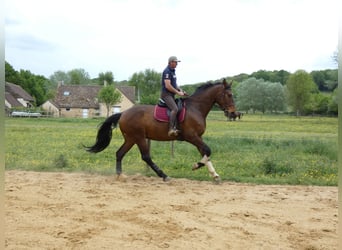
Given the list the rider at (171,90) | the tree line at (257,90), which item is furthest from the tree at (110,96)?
the rider at (171,90)

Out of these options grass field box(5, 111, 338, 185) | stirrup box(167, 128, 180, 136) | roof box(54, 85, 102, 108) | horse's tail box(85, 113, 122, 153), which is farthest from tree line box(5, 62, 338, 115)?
stirrup box(167, 128, 180, 136)

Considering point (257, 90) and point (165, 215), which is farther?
point (257, 90)

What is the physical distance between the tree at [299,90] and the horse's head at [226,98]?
53368mm

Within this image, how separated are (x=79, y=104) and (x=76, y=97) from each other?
150 centimetres

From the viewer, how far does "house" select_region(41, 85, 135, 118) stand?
2047 inches

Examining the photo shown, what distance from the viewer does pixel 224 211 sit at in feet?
17.3

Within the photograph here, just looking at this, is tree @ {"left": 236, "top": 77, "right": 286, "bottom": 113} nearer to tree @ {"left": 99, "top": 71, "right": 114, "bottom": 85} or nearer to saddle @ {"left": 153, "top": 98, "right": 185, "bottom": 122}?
tree @ {"left": 99, "top": 71, "right": 114, "bottom": 85}

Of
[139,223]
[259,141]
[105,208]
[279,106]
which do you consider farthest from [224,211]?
[279,106]

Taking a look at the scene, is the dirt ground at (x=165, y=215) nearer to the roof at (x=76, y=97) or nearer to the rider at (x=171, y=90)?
the rider at (x=171, y=90)

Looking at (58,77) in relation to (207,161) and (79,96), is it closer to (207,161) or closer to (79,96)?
(79,96)

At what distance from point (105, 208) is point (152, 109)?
3.19m

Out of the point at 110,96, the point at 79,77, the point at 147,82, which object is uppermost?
the point at 79,77

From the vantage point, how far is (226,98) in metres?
→ 8.02

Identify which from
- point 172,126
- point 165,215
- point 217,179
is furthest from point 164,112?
point 165,215
